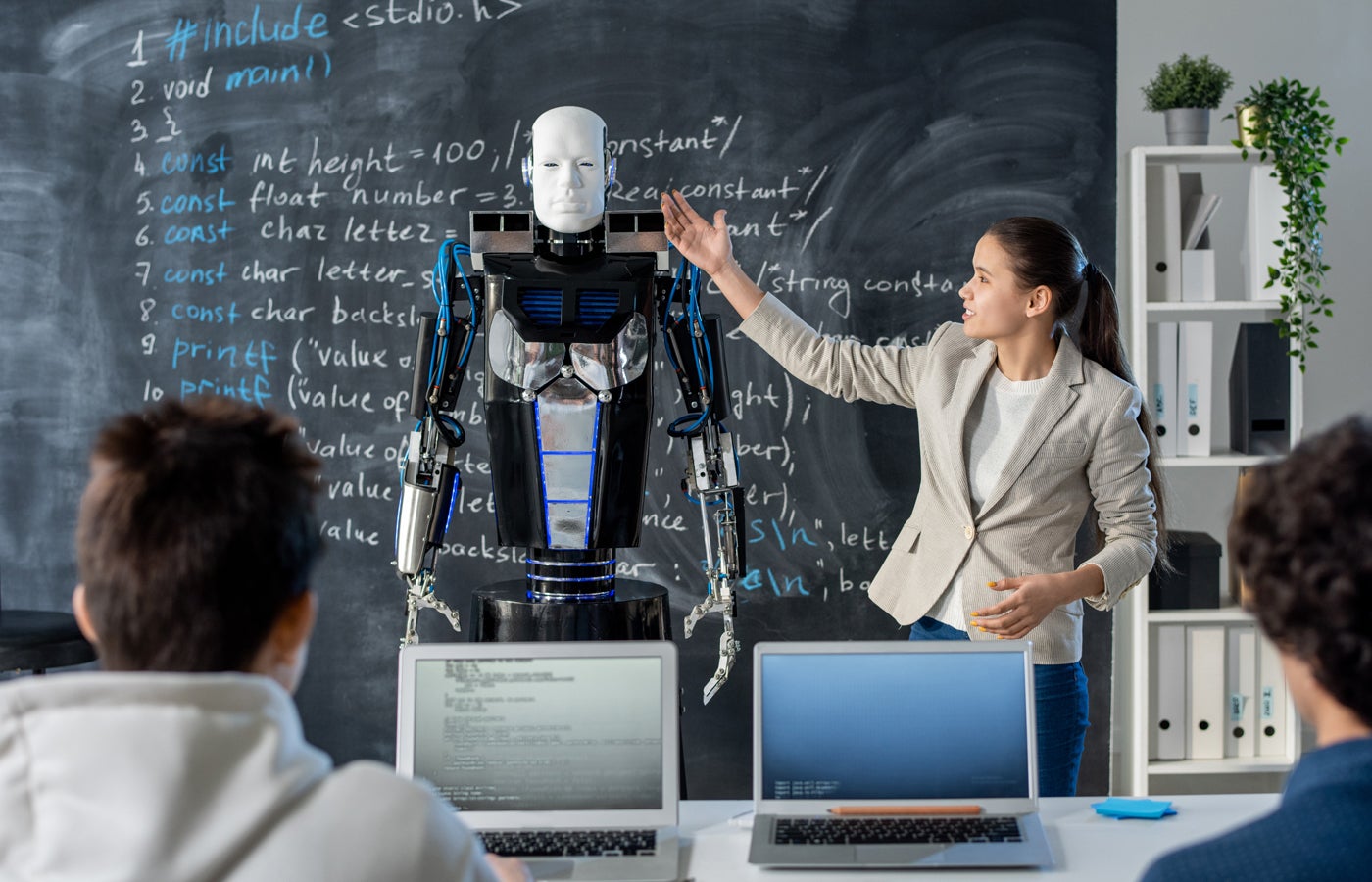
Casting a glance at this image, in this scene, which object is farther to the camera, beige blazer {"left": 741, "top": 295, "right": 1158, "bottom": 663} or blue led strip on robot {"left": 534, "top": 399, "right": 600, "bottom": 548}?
blue led strip on robot {"left": 534, "top": 399, "right": 600, "bottom": 548}

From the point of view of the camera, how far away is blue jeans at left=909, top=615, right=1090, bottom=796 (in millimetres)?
2059

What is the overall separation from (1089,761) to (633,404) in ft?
5.47

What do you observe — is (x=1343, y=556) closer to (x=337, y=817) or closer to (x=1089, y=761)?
(x=337, y=817)

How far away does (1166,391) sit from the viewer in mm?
2891

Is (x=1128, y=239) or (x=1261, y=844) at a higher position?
(x=1128, y=239)

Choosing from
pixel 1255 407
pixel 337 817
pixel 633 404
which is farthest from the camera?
pixel 1255 407

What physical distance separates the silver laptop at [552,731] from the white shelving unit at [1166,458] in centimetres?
173

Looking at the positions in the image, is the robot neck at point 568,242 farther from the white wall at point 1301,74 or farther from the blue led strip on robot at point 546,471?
the white wall at point 1301,74

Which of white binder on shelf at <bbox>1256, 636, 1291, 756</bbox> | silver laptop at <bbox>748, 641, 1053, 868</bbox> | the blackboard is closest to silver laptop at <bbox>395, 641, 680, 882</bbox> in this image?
silver laptop at <bbox>748, 641, 1053, 868</bbox>

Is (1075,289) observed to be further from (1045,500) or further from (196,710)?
(196,710)

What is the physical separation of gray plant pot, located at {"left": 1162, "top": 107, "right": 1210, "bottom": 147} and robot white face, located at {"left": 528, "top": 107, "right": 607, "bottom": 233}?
4.66 ft

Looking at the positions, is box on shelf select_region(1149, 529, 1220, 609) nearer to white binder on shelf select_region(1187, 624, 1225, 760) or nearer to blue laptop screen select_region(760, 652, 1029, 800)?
white binder on shelf select_region(1187, 624, 1225, 760)

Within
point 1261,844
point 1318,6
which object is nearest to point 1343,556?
point 1261,844

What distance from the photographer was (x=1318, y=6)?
10.3 ft
